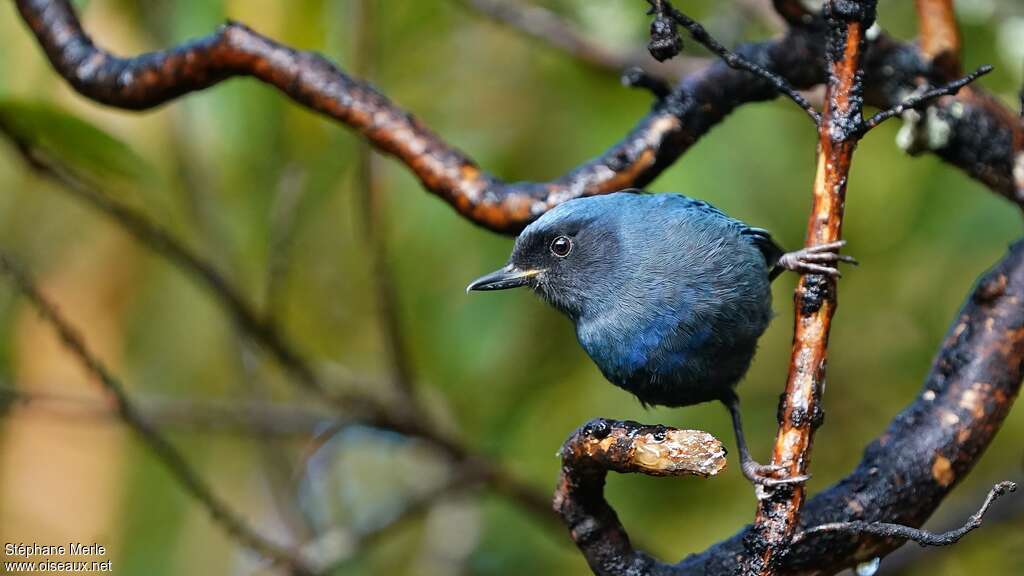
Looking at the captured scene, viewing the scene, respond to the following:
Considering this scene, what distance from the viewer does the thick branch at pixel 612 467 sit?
2.00 meters

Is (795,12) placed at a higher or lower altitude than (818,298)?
higher

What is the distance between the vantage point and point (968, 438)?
2.45 metres

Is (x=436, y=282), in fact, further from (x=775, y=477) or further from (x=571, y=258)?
(x=775, y=477)

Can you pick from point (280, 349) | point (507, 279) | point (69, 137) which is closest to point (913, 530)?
point (507, 279)

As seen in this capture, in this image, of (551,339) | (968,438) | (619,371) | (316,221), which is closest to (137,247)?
(316,221)

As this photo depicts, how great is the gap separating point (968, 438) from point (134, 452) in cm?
375

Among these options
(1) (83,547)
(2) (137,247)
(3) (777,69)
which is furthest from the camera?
(2) (137,247)

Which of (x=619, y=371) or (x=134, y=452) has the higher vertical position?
(x=134, y=452)

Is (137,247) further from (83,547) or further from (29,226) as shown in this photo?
(83,547)

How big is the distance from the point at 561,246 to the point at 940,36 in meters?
1.07

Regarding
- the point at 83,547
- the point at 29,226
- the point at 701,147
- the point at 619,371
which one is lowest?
the point at 619,371

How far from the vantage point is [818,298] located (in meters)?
2.18

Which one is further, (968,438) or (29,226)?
(29,226)

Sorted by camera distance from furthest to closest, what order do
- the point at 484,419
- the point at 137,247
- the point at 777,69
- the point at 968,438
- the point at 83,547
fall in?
the point at 137,247 → the point at 484,419 → the point at 83,547 → the point at 777,69 → the point at 968,438
